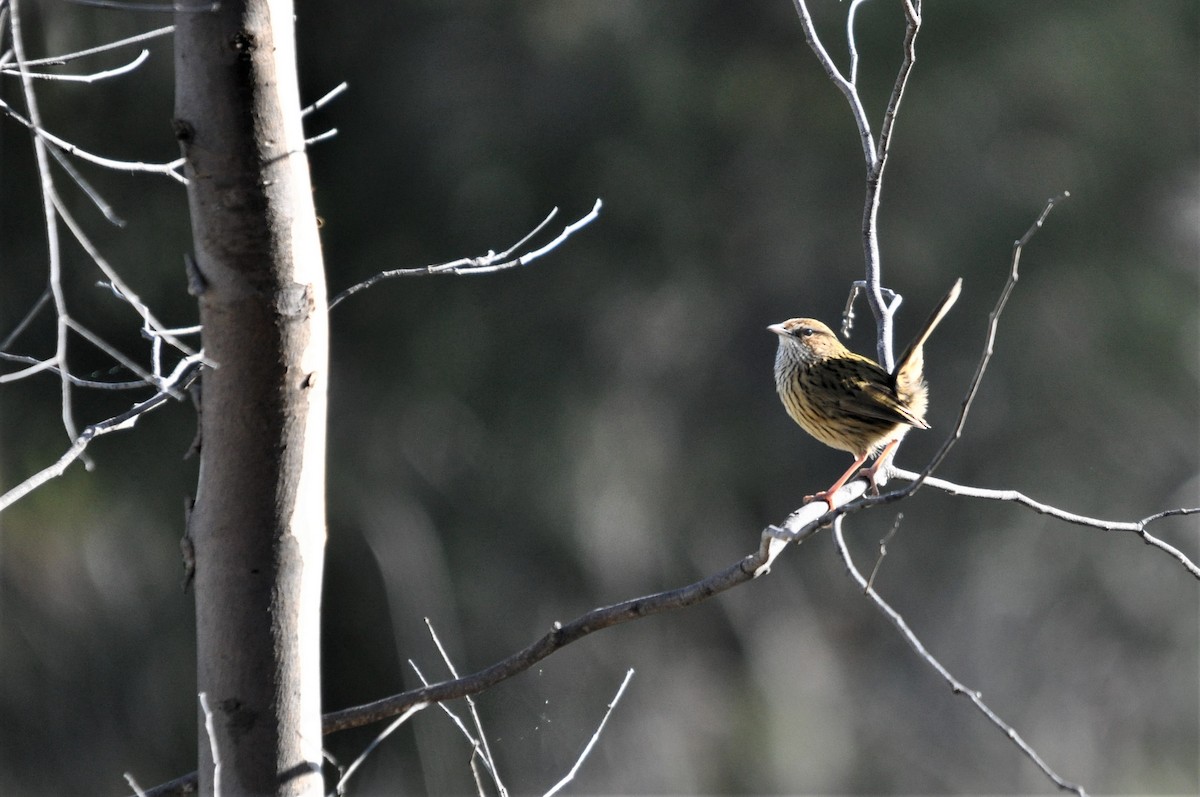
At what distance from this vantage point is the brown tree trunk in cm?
177

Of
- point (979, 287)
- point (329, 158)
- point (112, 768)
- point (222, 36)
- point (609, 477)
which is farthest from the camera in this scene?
point (979, 287)

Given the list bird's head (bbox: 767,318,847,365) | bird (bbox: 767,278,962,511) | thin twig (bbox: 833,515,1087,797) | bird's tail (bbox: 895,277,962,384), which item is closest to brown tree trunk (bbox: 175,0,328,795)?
thin twig (bbox: 833,515,1087,797)

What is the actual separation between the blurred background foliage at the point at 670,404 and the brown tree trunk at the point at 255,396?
6.41m

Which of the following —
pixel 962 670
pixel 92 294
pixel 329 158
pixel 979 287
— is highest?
pixel 329 158

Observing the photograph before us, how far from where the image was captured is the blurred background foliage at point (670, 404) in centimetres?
868

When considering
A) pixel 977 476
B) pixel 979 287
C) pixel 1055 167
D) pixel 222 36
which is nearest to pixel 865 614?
pixel 977 476

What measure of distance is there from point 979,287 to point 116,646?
8.02 m

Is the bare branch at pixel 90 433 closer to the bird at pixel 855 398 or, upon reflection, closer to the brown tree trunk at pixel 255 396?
the brown tree trunk at pixel 255 396

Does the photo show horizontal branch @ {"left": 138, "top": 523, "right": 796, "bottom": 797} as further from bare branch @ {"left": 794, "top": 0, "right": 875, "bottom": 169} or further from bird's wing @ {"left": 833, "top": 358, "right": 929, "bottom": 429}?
bird's wing @ {"left": 833, "top": 358, "right": 929, "bottom": 429}

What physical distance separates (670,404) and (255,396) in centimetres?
977

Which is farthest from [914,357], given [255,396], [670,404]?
[670,404]

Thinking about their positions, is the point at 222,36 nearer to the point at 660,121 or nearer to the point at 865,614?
the point at 660,121

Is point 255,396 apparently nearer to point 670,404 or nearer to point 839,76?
point 839,76

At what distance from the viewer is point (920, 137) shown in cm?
1155
